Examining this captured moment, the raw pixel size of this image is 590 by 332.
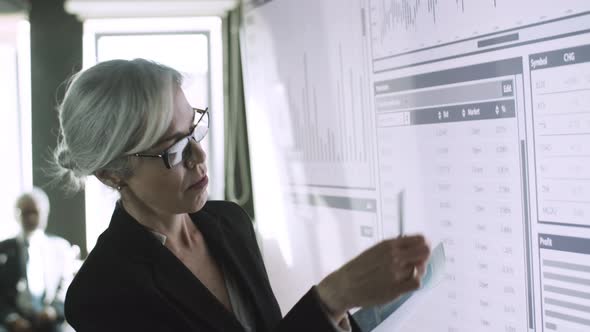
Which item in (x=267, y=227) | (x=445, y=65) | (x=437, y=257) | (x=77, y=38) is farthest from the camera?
(x=77, y=38)

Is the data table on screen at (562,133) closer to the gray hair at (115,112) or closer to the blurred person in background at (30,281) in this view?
the gray hair at (115,112)

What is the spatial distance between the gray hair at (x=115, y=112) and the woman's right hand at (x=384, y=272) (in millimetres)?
438

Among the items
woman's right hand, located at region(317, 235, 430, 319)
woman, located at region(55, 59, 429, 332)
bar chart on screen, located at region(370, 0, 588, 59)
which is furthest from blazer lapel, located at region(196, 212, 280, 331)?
bar chart on screen, located at region(370, 0, 588, 59)

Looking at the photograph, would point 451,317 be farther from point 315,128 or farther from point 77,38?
point 77,38

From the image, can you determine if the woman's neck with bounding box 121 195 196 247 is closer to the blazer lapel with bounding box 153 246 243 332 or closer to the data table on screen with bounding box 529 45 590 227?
the blazer lapel with bounding box 153 246 243 332

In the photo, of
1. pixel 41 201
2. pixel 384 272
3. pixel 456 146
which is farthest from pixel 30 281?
pixel 384 272

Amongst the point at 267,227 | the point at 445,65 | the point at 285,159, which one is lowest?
the point at 267,227

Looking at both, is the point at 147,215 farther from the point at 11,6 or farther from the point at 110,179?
the point at 11,6

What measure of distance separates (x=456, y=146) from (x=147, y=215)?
658mm

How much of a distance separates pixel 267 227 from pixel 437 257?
129 cm

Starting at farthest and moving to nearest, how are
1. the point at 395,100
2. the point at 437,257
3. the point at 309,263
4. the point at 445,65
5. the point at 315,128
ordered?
the point at 309,263
the point at 315,128
the point at 395,100
the point at 445,65
the point at 437,257

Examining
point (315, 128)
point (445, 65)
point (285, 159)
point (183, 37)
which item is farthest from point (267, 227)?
point (445, 65)

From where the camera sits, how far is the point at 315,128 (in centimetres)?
174

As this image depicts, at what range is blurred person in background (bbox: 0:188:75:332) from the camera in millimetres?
2799
